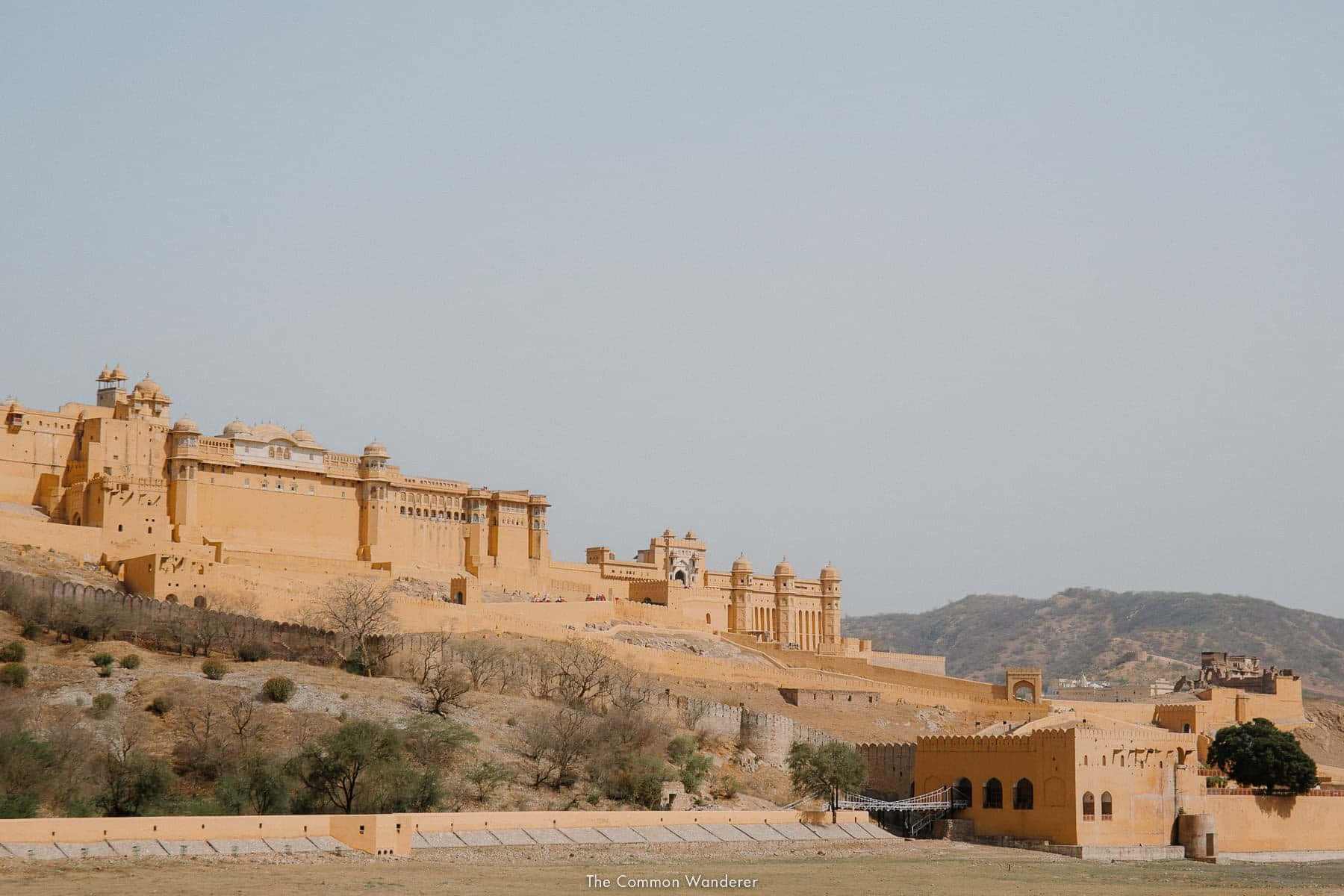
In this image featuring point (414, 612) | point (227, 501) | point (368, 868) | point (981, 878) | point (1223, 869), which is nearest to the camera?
point (368, 868)

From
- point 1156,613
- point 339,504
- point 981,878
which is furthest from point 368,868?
point 1156,613

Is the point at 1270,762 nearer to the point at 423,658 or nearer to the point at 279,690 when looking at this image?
the point at 423,658

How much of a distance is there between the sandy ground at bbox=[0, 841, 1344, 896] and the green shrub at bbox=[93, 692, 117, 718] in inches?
462

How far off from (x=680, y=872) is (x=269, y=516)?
1323 inches

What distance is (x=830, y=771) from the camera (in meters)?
47.9

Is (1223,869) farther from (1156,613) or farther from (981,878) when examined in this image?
(1156,613)

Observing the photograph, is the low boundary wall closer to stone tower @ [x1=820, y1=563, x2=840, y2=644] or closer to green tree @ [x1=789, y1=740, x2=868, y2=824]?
green tree @ [x1=789, y1=740, x2=868, y2=824]

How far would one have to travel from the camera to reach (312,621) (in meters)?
58.1

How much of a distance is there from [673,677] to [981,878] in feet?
82.4

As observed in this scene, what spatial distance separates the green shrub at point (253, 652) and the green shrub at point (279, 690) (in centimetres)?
336

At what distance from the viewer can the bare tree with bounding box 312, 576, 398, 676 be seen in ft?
178

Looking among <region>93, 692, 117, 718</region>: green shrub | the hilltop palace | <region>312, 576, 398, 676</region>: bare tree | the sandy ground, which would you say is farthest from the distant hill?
<region>93, 692, 117, 718</region>: green shrub

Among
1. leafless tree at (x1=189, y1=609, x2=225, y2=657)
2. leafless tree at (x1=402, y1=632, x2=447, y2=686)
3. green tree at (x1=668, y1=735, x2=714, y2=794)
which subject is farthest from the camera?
leafless tree at (x1=402, y1=632, x2=447, y2=686)

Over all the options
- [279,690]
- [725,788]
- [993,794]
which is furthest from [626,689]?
[993,794]
